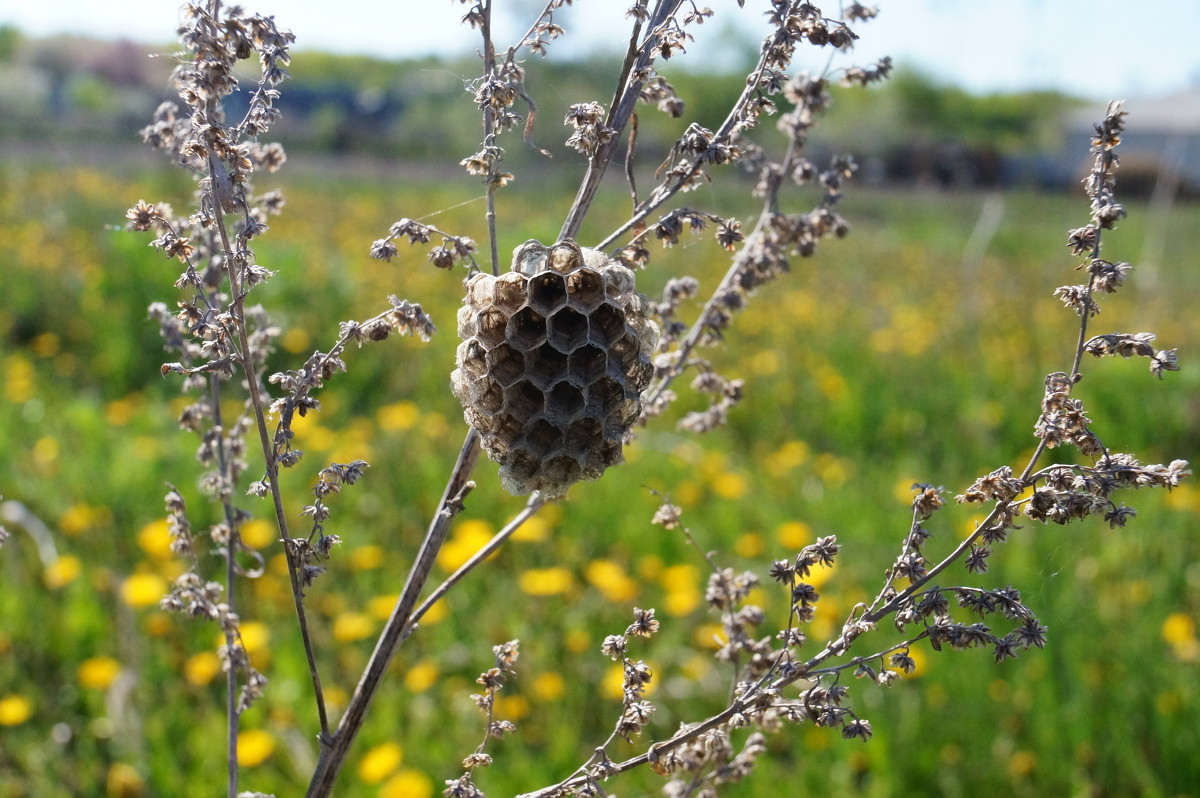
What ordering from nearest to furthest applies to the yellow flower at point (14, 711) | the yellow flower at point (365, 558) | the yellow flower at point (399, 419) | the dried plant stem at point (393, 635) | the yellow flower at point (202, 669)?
the dried plant stem at point (393, 635) → the yellow flower at point (14, 711) → the yellow flower at point (202, 669) → the yellow flower at point (365, 558) → the yellow flower at point (399, 419)

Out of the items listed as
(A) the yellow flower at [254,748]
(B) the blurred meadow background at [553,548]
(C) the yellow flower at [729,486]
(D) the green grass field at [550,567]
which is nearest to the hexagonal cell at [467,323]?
(B) the blurred meadow background at [553,548]

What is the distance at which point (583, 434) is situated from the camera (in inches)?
25.4

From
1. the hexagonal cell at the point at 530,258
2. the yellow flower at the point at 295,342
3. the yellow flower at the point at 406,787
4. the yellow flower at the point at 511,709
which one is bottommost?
the hexagonal cell at the point at 530,258

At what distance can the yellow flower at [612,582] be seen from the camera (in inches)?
123

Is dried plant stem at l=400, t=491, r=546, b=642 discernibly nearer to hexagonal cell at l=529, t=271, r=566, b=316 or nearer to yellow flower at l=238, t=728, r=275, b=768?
hexagonal cell at l=529, t=271, r=566, b=316

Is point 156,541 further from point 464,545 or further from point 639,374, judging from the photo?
point 639,374

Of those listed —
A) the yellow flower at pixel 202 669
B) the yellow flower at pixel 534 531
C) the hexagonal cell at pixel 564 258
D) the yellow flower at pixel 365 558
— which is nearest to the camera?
the hexagonal cell at pixel 564 258

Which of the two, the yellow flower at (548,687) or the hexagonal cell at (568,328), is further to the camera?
the yellow flower at (548,687)

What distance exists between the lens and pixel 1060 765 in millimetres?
2488

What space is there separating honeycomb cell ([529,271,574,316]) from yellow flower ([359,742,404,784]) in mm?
2007

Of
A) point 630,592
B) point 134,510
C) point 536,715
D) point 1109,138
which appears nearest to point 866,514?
point 630,592

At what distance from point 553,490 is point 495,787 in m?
1.96

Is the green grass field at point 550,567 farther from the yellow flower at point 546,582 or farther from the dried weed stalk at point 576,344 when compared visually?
the dried weed stalk at point 576,344

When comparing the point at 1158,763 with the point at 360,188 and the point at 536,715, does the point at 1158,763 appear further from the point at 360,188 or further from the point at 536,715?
the point at 360,188
